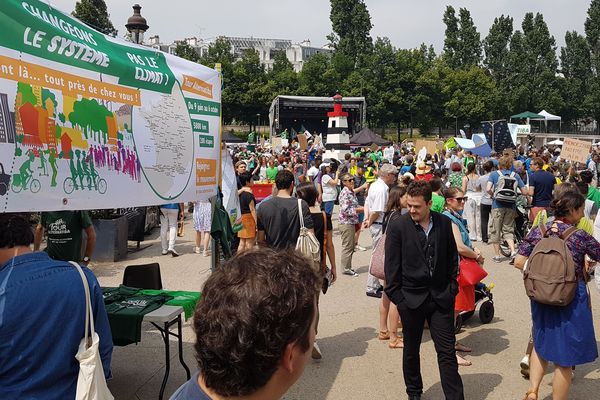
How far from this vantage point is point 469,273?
5.51 meters

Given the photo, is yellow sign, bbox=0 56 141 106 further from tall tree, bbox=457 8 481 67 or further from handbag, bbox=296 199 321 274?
tall tree, bbox=457 8 481 67

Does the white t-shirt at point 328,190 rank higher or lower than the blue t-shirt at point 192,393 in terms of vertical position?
lower

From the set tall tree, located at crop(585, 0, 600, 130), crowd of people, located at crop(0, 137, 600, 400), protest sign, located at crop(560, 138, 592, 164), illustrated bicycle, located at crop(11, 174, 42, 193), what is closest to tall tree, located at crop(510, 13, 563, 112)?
tall tree, located at crop(585, 0, 600, 130)

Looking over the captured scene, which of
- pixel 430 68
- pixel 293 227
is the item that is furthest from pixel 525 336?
pixel 430 68

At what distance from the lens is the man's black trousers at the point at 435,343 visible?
13.0 ft

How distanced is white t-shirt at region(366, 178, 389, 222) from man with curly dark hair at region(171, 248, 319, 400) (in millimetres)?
6812

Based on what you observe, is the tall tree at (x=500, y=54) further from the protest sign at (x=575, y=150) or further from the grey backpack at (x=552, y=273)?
the grey backpack at (x=552, y=273)

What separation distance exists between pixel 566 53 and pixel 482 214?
67.7m

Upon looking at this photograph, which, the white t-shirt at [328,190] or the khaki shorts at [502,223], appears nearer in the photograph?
the khaki shorts at [502,223]

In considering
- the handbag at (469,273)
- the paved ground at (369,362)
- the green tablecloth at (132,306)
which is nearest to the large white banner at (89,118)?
the green tablecloth at (132,306)

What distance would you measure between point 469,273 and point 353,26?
6524 cm

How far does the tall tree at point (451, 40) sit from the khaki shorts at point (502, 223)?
60.9 m

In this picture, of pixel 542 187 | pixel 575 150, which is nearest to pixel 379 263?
pixel 542 187

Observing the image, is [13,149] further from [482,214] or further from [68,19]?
[482,214]
